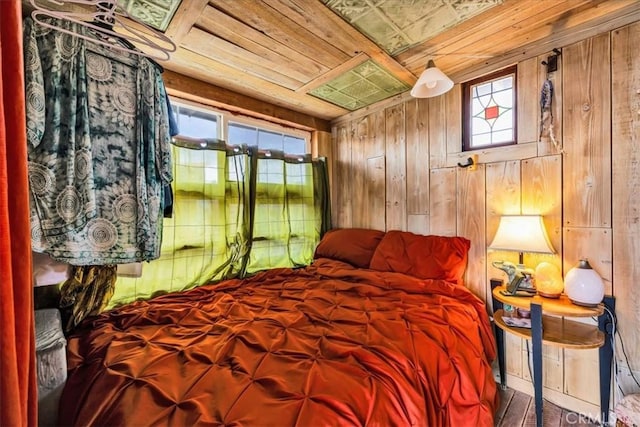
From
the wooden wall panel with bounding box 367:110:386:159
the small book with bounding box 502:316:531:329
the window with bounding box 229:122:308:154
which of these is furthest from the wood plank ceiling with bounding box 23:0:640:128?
the small book with bounding box 502:316:531:329

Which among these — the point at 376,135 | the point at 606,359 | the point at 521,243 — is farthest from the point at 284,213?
the point at 606,359

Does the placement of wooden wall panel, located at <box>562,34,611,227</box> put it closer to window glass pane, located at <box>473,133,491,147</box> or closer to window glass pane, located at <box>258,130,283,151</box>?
window glass pane, located at <box>473,133,491,147</box>

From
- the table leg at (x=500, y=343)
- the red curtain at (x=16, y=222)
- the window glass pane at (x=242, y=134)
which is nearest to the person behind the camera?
the red curtain at (x=16, y=222)

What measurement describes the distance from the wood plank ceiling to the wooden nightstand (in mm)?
1548

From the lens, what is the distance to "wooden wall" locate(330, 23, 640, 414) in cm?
143

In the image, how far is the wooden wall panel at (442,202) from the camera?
210 centimetres

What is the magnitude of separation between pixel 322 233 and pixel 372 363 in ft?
6.39

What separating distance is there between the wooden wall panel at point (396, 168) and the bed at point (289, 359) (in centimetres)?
79

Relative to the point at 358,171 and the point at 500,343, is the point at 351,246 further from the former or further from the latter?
the point at 500,343

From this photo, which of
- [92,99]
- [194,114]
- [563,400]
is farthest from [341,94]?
[563,400]

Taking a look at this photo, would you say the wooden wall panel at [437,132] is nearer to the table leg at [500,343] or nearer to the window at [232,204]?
the table leg at [500,343]

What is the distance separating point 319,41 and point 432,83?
0.75m

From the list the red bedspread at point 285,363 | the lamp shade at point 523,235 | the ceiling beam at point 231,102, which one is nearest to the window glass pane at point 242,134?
the ceiling beam at point 231,102

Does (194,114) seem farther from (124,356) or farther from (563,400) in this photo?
(563,400)
